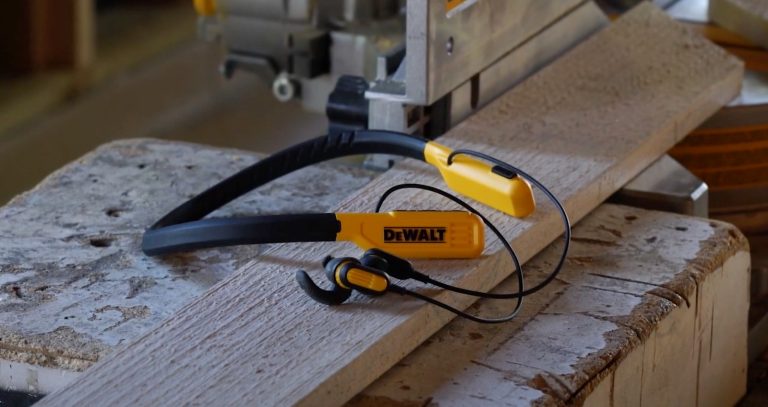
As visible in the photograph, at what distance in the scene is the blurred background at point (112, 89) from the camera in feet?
12.0

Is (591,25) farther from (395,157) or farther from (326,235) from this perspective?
(326,235)

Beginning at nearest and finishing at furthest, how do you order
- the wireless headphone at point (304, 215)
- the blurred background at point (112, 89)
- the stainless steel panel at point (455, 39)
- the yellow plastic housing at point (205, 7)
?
the wireless headphone at point (304, 215) → the stainless steel panel at point (455, 39) → the yellow plastic housing at point (205, 7) → the blurred background at point (112, 89)

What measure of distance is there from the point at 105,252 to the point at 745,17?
115cm

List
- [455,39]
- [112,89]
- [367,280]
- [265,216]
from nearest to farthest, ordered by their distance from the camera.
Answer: [367,280] → [265,216] → [455,39] → [112,89]

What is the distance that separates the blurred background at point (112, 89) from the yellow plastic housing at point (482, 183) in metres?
2.05

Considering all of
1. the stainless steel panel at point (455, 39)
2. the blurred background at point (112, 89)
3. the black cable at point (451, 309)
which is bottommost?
the blurred background at point (112, 89)

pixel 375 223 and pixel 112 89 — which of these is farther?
pixel 112 89

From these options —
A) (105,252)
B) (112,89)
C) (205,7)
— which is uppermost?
(205,7)

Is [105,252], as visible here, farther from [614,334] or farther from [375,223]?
[614,334]

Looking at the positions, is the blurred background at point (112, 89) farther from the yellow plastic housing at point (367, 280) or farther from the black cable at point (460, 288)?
the yellow plastic housing at point (367, 280)

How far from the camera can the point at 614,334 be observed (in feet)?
4.07

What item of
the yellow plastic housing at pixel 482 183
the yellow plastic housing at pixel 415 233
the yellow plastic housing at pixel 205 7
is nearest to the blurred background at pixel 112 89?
the yellow plastic housing at pixel 205 7

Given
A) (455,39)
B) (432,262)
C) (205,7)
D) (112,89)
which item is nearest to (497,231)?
(432,262)

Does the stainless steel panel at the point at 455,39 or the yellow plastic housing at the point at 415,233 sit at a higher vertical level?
the stainless steel panel at the point at 455,39
